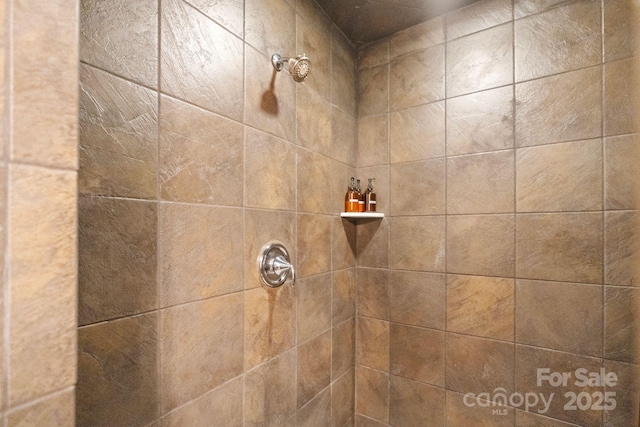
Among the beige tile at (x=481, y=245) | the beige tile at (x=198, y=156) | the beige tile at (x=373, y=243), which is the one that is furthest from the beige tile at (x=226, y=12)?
the beige tile at (x=481, y=245)

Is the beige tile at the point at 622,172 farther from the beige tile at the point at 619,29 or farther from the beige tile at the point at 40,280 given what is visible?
the beige tile at the point at 40,280

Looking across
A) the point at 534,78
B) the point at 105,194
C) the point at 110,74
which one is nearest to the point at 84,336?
Answer: the point at 105,194

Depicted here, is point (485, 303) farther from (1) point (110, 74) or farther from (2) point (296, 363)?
(1) point (110, 74)

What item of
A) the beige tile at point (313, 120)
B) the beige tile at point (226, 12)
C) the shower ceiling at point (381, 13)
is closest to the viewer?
the beige tile at point (226, 12)

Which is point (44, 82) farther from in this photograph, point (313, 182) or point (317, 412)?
point (317, 412)

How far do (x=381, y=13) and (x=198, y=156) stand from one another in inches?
42.9

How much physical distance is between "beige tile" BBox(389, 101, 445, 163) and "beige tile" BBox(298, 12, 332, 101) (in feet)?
1.21

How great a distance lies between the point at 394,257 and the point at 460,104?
74cm

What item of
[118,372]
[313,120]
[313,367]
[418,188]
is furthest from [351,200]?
[118,372]

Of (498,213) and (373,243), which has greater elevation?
(498,213)

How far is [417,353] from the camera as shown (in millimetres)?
1376

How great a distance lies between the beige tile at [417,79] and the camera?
4.43 feet

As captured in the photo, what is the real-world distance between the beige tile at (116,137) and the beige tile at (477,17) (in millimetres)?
1283

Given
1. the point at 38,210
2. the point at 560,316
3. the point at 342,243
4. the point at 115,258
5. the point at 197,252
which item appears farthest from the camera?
the point at 342,243
